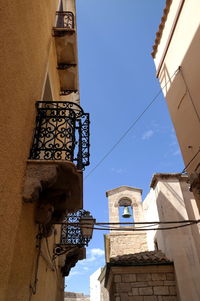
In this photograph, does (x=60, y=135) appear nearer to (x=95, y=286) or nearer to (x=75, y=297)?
(x=95, y=286)

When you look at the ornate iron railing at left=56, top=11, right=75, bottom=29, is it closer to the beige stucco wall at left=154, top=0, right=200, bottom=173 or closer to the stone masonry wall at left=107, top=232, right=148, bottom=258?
the beige stucco wall at left=154, top=0, right=200, bottom=173

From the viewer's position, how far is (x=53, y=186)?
3.56 meters

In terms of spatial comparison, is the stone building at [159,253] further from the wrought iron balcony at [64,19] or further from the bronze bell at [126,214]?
the wrought iron balcony at [64,19]

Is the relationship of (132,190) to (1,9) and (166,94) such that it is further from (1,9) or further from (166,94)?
(1,9)

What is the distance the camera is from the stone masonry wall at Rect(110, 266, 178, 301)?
9.06 meters

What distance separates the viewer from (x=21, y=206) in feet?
9.68

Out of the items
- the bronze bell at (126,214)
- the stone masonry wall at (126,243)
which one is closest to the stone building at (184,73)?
the bronze bell at (126,214)

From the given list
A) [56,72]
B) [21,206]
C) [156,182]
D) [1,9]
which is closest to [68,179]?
[21,206]

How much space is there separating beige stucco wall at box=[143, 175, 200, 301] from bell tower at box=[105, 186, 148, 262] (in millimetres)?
666

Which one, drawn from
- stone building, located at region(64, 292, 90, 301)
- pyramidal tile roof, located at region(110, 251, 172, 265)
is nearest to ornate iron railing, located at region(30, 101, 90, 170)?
pyramidal tile roof, located at region(110, 251, 172, 265)

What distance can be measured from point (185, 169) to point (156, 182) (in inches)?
249

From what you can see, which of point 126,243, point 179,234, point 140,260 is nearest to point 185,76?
point 179,234

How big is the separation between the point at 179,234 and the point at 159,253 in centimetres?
131

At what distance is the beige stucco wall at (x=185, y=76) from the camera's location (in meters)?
6.18
